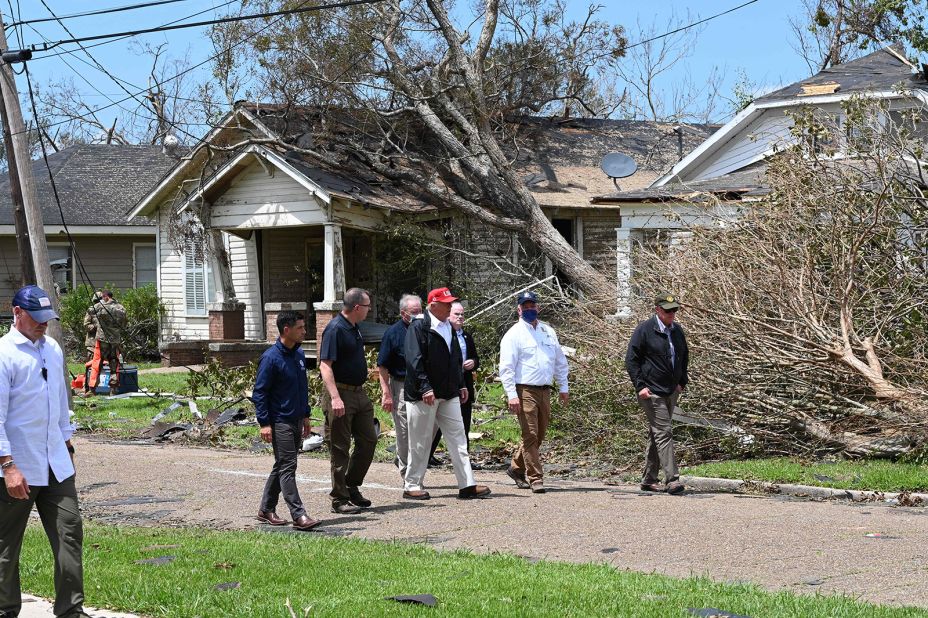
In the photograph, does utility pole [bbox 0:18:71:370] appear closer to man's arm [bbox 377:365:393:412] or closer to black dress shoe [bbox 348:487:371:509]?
man's arm [bbox 377:365:393:412]

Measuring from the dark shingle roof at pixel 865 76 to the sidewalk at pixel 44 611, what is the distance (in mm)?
18508

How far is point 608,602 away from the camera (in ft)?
19.7

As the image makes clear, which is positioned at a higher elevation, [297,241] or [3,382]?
[297,241]

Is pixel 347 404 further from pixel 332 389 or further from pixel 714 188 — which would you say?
pixel 714 188

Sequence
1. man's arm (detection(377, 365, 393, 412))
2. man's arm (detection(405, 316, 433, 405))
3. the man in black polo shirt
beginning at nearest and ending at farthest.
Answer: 1. the man in black polo shirt
2. man's arm (detection(405, 316, 433, 405))
3. man's arm (detection(377, 365, 393, 412))

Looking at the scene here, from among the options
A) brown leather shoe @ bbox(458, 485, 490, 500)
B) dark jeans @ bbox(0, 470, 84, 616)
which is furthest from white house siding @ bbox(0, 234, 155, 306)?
dark jeans @ bbox(0, 470, 84, 616)

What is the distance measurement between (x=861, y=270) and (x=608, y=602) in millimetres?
8141

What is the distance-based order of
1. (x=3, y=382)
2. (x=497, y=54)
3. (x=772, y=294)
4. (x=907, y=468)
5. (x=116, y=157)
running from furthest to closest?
(x=116, y=157)
(x=497, y=54)
(x=772, y=294)
(x=907, y=468)
(x=3, y=382)

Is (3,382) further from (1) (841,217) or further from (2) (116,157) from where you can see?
(2) (116,157)

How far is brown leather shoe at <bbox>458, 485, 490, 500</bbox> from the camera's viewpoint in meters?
10.5

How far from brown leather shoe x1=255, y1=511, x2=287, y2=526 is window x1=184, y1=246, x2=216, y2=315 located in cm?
2138

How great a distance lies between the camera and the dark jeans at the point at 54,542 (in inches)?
233

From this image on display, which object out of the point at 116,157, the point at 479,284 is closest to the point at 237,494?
the point at 479,284

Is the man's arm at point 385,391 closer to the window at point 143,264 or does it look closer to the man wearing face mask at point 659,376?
the man wearing face mask at point 659,376
